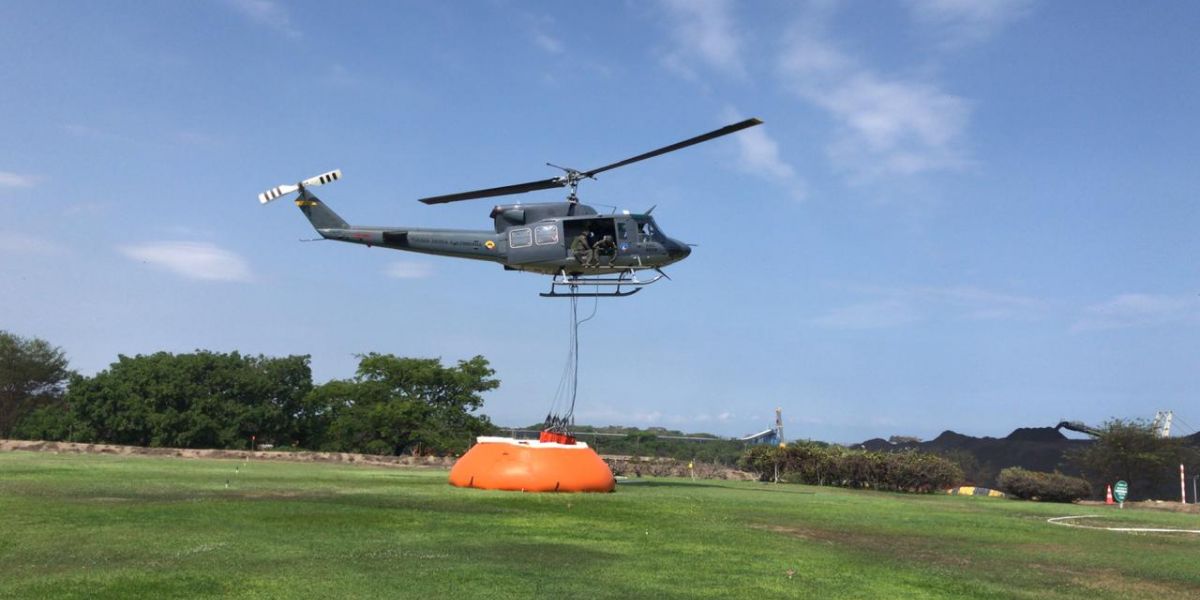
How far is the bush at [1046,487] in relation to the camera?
2797 centimetres

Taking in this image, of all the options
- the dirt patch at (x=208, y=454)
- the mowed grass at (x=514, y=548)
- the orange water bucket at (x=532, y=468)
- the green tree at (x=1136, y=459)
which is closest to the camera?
the mowed grass at (x=514, y=548)

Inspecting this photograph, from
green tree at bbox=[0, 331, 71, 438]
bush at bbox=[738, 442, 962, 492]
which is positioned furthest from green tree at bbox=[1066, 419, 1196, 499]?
green tree at bbox=[0, 331, 71, 438]

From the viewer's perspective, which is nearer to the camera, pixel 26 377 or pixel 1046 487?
pixel 1046 487

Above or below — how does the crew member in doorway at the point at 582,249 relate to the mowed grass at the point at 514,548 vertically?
above

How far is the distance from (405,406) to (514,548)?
36.1 meters

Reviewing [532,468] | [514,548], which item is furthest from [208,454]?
[514,548]

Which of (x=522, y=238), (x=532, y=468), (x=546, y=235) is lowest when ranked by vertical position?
(x=532, y=468)

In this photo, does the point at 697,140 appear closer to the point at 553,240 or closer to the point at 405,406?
the point at 553,240

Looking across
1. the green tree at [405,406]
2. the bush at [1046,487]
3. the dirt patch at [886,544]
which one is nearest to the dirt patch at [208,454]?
the green tree at [405,406]

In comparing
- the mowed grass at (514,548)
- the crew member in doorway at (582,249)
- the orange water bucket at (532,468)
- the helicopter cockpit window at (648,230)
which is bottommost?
the mowed grass at (514,548)

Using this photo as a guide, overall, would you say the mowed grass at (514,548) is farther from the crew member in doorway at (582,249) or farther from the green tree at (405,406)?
the green tree at (405,406)

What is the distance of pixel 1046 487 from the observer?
28.1 meters

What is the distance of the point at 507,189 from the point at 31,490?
1192 centimetres

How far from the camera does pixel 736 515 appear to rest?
49.6 feet
